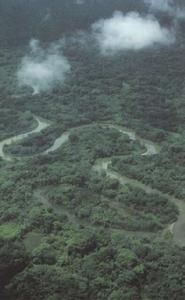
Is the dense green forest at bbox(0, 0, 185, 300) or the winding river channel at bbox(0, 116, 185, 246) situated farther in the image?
the winding river channel at bbox(0, 116, 185, 246)

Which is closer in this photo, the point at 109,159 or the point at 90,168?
the point at 90,168

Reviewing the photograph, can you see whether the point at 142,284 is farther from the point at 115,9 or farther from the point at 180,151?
the point at 115,9

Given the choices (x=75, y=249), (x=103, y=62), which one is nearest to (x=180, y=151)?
(x=75, y=249)

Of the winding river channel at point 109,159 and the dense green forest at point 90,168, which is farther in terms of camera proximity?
the winding river channel at point 109,159
